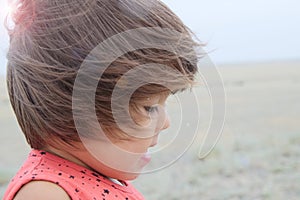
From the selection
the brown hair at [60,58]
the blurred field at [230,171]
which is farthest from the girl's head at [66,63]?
the blurred field at [230,171]

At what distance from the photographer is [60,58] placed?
64 centimetres

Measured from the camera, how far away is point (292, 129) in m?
5.99

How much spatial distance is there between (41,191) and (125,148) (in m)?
0.13

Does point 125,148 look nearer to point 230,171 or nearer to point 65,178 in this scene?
point 65,178

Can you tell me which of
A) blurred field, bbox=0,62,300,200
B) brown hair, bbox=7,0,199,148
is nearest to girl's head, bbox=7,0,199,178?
brown hair, bbox=7,0,199,148

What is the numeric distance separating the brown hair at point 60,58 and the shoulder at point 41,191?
75 mm

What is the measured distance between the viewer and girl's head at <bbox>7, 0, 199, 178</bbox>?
640 mm

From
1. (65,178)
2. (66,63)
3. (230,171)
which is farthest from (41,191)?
(230,171)

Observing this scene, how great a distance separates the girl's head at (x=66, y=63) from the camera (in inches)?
25.2

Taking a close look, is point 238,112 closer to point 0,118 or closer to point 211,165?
point 0,118

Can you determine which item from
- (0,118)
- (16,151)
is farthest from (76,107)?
(0,118)

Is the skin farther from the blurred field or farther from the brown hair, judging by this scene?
the blurred field

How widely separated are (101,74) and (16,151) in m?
4.50

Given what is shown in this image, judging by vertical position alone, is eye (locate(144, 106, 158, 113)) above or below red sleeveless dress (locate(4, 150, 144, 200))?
above
